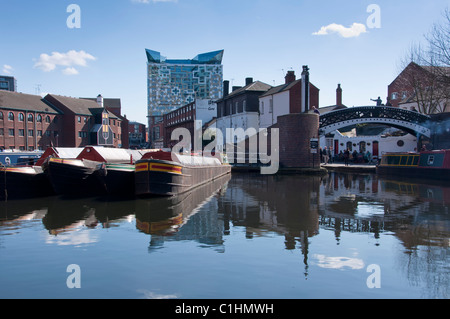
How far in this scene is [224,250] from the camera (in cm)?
809

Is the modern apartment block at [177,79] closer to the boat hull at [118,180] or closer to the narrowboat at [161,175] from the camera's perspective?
the boat hull at [118,180]

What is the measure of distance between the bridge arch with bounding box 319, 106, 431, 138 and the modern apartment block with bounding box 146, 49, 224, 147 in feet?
461

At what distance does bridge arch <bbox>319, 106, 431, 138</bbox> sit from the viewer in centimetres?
3393

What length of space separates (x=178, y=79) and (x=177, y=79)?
0.46m

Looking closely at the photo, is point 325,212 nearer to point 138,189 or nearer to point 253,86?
point 138,189

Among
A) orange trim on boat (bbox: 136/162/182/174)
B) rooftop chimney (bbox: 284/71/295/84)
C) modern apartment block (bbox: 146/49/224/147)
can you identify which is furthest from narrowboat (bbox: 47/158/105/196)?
modern apartment block (bbox: 146/49/224/147)

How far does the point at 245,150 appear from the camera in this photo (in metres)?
39.3

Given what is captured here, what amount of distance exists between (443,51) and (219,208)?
810 inches

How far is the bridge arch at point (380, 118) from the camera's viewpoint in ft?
111

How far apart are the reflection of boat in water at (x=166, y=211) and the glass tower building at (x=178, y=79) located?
159153 millimetres

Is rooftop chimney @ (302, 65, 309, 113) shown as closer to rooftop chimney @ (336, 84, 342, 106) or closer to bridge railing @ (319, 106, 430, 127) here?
bridge railing @ (319, 106, 430, 127)

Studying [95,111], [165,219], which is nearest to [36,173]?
[165,219]

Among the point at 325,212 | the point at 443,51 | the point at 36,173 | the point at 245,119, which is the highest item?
the point at 443,51

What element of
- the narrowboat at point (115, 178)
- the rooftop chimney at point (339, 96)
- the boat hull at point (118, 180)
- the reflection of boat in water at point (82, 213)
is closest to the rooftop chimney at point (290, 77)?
the rooftop chimney at point (339, 96)
